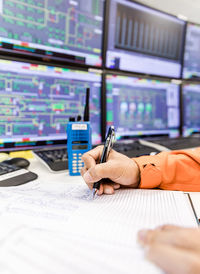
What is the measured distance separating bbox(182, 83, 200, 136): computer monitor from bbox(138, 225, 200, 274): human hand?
1.13 meters

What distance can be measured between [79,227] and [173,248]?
14cm

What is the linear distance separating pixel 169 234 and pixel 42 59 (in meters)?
0.79

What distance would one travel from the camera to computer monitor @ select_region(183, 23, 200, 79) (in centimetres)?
129

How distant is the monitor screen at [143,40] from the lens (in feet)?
3.34

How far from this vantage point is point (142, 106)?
1.12 meters

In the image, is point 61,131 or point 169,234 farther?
point 61,131

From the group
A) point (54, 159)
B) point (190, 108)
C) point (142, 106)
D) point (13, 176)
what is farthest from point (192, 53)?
point (13, 176)

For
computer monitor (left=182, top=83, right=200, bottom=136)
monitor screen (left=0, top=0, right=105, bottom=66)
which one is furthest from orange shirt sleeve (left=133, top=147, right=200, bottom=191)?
computer monitor (left=182, top=83, right=200, bottom=136)

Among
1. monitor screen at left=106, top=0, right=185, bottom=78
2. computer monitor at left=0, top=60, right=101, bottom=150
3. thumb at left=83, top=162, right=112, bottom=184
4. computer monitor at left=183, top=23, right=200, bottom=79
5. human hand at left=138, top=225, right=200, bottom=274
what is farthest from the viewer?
computer monitor at left=183, top=23, right=200, bottom=79

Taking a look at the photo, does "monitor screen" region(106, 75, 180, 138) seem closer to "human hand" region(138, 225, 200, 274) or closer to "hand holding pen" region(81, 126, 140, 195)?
"hand holding pen" region(81, 126, 140, 195)

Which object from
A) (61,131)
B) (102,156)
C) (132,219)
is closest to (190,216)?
(132,219)

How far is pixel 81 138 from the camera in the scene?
2.16 ft

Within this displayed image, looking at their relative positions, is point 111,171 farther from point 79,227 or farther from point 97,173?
point 79,227

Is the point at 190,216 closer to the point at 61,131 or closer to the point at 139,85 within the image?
the point at 61,131
